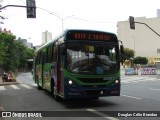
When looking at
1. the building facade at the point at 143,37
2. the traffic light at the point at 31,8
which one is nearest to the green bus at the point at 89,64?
the traffic light at the point at 31,8

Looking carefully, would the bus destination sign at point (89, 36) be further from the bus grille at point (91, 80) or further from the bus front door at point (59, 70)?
the bus grille at point (91, 80)

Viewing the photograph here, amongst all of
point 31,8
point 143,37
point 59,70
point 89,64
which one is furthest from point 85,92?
point 143,37

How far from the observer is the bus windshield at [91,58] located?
13859 mm

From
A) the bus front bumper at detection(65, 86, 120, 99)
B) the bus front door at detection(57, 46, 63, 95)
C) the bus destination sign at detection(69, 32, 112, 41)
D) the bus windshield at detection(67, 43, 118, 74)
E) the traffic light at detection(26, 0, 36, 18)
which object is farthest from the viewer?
the traffic light at detection(26, 0, 36, 18)

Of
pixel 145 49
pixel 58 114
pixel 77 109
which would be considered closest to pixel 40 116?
pixel 58 114

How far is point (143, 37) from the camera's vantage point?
170 metres

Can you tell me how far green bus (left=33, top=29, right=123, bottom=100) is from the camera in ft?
45.3

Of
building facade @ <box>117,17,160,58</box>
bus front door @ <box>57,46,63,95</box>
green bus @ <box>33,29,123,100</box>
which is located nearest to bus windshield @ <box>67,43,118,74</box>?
green bus @ <box>33,29,123,100</box>

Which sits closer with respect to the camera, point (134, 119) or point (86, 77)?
point (134, 119)

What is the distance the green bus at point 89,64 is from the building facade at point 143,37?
489 ft

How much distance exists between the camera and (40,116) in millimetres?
12320

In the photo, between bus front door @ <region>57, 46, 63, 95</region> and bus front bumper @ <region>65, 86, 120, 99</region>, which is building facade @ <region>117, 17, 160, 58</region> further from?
bus front bumper @ <region>65, 86, 120, 99</region>

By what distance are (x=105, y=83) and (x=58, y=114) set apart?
8.18 feet

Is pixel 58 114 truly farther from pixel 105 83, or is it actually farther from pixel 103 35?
pixel 103 35
